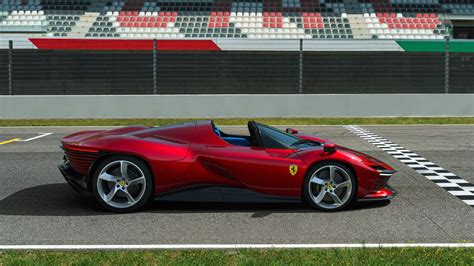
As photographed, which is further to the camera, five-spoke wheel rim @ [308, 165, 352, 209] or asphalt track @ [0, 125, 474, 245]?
five-spoke wheel rim @ [308, 165, 352, 209]

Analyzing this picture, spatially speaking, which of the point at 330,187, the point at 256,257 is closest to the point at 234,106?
the point at 330,187

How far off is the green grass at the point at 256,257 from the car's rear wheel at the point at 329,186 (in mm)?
1322

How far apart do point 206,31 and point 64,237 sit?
88.0ft

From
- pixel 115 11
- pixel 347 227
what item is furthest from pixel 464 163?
pixel 115 11

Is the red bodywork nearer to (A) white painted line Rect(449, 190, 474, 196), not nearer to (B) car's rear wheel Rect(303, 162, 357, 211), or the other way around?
(B) car's rear wheel Rect(303, 162, 357, 211)

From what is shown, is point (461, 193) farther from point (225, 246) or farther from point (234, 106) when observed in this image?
point (234, 106)

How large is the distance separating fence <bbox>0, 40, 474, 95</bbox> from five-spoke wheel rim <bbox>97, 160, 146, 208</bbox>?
1232cm

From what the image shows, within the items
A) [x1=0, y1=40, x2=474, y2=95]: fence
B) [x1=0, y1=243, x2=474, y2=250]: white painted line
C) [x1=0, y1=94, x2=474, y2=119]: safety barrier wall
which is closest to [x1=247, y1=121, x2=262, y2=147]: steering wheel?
[x1=0, y1=243, x2=474, y2=250]: white painted line

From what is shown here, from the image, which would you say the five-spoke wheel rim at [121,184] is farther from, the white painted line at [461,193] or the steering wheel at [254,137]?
the white painted line at [461,193]

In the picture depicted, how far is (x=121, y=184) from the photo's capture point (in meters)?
5.38

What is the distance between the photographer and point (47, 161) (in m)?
8.78

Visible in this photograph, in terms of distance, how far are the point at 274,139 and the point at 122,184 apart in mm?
1610

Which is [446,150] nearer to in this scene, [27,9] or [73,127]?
[73,127]

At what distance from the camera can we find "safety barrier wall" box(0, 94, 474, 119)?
57.2ft
